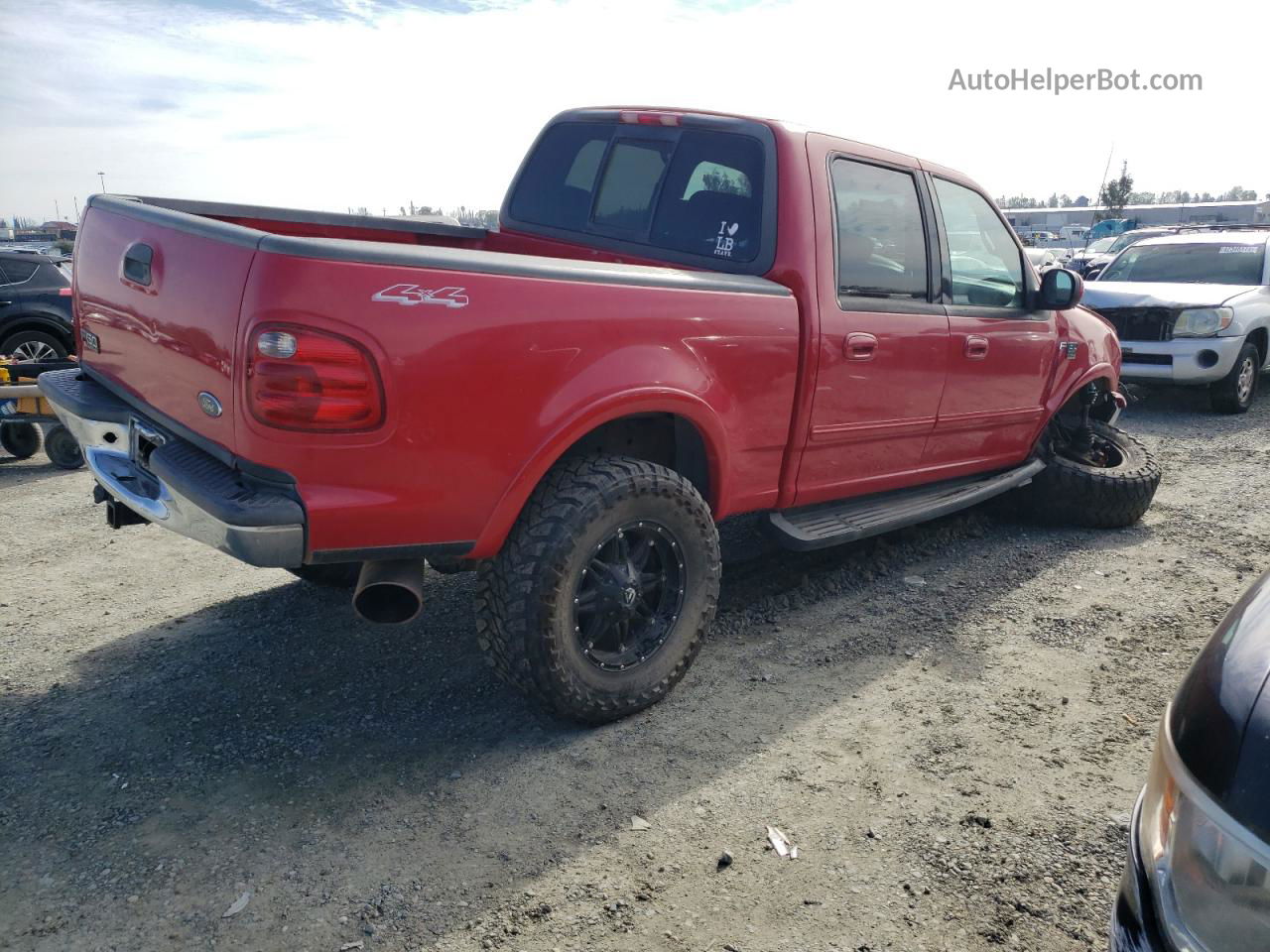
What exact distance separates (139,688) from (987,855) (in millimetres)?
2815

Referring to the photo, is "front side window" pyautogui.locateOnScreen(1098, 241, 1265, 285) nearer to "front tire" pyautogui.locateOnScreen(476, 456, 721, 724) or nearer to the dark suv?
"front tire" pyautogui.locateOnScreen(476, 456, 721, 724)

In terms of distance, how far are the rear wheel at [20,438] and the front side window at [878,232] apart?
6.19 meters

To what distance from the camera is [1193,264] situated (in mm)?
10297

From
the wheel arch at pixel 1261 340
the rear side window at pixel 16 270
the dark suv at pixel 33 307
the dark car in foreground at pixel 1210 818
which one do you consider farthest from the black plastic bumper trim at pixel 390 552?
the wheel arch at pixel 1261 340

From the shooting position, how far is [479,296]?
2.59 metres

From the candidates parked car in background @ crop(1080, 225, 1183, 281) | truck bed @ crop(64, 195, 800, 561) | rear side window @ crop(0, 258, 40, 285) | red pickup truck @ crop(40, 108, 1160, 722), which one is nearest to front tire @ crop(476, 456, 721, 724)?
red pickup truck @ crop(40, 108, 1160, 722)

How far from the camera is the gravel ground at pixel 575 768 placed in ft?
7.61

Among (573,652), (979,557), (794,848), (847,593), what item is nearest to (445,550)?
(573,652)

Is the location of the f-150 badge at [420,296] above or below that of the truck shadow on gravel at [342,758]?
above

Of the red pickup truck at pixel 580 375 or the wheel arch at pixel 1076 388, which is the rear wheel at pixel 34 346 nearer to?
the red pickup truck at pixel 580 375

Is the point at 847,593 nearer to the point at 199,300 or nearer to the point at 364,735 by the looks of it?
the point at 364,735

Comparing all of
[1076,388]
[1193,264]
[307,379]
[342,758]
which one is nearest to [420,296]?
[307,379]

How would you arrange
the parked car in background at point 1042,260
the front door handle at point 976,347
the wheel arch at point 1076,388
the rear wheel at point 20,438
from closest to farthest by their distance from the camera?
the front door handle at point 976,347 → the parked car in background at point 1042,260 → the wheel arch at point 1076,388 → the rear wheel at point 20,438

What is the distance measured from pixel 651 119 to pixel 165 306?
220 centimetres
